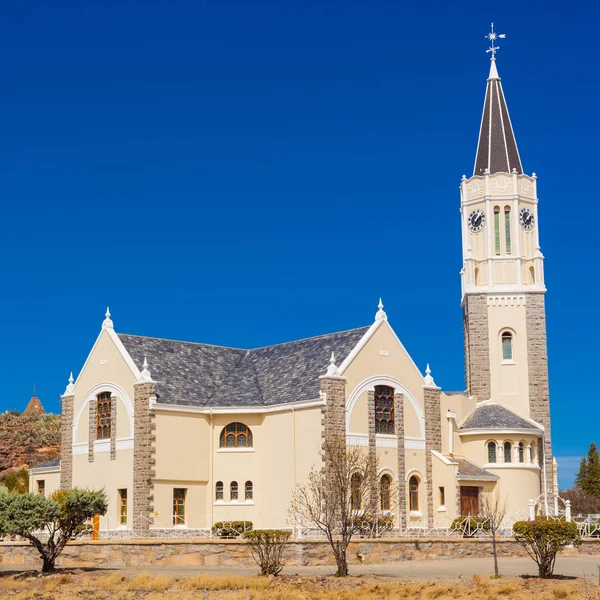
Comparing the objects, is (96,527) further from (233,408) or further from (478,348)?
(478,348)

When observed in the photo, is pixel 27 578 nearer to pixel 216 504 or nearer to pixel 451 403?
pixel 216 504

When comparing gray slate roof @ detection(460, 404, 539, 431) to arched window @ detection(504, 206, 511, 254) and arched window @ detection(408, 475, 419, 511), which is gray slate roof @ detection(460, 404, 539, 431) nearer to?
arched window @ detection(408, 475, 419, 511)

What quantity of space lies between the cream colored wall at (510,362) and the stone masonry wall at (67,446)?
918 inches

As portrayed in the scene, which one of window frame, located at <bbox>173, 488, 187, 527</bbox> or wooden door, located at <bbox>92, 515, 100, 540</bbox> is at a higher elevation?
window frame, located at <bbox>173, 488, 187, 527</bbox>

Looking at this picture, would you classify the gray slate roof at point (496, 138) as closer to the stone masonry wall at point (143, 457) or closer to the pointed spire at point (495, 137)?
the pointed spire at point (495, 137)

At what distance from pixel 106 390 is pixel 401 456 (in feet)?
49.0

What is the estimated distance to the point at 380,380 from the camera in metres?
50.6

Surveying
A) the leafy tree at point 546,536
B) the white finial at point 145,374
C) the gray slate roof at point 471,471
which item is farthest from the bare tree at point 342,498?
the white finial at point 145,374

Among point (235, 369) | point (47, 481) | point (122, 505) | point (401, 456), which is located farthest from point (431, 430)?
point (47, 481)

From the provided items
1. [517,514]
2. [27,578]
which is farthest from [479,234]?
[27,578]

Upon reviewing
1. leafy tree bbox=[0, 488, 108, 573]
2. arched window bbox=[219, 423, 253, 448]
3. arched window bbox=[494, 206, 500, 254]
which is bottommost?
leafy tree bbox=[0, 488, 108, 573]

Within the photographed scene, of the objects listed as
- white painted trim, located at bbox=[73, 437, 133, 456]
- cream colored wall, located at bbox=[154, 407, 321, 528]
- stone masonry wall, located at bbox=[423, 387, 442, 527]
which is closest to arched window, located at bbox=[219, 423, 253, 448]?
cream colored wall, located at bbox=[154, 407, 321, 528]

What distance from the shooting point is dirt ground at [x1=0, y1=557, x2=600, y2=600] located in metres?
27.8

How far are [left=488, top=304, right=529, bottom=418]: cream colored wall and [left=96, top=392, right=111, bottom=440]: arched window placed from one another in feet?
70.8
